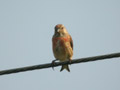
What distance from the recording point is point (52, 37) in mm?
8297

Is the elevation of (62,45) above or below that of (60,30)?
below

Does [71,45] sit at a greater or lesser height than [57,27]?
lesser

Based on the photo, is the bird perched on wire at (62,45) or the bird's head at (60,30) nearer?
the bird perched on wire at (62,45)

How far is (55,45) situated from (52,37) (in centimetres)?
49

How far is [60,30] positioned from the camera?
27.6ft

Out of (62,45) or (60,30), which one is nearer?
(62,45)

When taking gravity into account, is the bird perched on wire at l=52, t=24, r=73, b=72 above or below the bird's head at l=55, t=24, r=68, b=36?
below

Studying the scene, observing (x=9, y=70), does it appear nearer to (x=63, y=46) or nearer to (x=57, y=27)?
(x=63, y=46)

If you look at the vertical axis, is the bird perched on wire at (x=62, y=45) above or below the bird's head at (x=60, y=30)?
below

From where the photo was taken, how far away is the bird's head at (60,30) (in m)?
8.29

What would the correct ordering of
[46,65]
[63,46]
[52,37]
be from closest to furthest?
1. [46,65]
2. [63,46]
3. [52,37]

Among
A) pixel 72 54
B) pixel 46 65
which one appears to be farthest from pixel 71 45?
pixel 46 65

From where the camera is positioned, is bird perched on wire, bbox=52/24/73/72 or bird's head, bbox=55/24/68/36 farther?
bird's head, bbox=55/24/68/36

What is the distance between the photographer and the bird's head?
829cm
